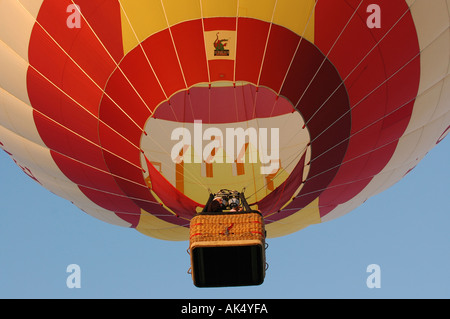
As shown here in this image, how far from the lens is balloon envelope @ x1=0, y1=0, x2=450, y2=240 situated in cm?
641

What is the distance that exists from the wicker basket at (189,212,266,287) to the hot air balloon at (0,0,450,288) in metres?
0.97

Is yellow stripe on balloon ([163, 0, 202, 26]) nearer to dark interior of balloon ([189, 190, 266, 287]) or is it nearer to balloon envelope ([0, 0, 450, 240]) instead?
balloon envelope ([0, 0, 450, 240])

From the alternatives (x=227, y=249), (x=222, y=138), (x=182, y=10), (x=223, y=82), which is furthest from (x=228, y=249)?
(x=222, y=138)

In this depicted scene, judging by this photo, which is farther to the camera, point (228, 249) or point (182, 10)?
point (182, 10)

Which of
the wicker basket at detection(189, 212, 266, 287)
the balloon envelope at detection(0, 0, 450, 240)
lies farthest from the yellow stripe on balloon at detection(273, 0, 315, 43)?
the wicker basket at detection(189, 212, 266, 287)

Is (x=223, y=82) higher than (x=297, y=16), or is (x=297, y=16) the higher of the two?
(x=297, y=16)

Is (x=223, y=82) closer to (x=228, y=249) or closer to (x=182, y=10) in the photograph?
(x=182, y=10)

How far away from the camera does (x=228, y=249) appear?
6.17 meters

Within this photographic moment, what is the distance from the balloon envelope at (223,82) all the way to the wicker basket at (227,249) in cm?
97

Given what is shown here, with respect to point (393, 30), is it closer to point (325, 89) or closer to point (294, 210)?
point (325, 89)

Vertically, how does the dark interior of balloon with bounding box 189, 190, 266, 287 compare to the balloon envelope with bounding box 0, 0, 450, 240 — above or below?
below

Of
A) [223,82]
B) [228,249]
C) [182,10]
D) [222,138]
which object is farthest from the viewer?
[222,138]

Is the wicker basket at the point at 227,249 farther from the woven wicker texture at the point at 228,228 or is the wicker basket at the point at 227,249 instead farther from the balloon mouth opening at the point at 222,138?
the balloon mouth opening at the point at 222,138

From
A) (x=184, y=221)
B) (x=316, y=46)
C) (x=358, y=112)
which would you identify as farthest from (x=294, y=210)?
(x=316, y=46)
